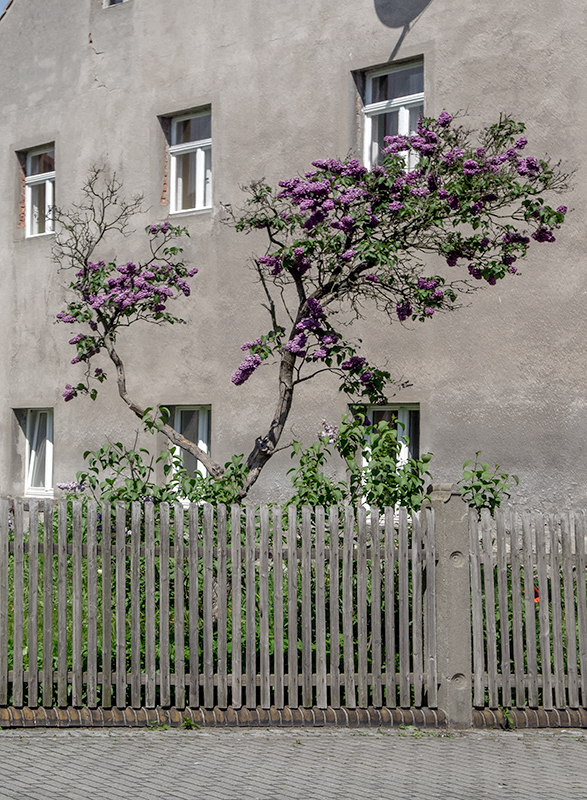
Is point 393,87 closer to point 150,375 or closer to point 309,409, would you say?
point 309,409

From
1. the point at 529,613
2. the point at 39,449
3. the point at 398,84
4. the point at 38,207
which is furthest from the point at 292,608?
the point at 38,207

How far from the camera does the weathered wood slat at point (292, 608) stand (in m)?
6.75

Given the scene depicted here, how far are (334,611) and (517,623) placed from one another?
3.85 ft

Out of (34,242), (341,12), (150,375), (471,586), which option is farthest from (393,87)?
(471,586)

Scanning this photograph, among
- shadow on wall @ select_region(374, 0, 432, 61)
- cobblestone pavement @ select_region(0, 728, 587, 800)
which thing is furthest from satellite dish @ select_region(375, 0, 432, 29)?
cobblestone pavement @ select_region(0, 728, 587, 800)

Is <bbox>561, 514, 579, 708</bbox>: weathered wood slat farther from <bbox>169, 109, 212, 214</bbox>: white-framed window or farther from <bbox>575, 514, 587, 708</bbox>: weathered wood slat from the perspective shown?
<bbox>169, 109, 212, 214</bbox>: white-framed window

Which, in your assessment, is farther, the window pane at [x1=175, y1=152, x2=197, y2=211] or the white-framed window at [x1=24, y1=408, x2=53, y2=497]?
the white-framed window at [x1=24, y1=408, x2=53, y2=497]

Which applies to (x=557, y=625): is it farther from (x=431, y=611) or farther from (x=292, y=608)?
(x=292, y=608)

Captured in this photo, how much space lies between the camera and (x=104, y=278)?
338 inches

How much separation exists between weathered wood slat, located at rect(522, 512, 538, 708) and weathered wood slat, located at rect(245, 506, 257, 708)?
175 centimetres

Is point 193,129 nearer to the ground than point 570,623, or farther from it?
farther from it

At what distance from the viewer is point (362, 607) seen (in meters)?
6.82

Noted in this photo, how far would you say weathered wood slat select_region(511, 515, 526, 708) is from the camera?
676cm

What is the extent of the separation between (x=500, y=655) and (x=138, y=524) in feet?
8.40
